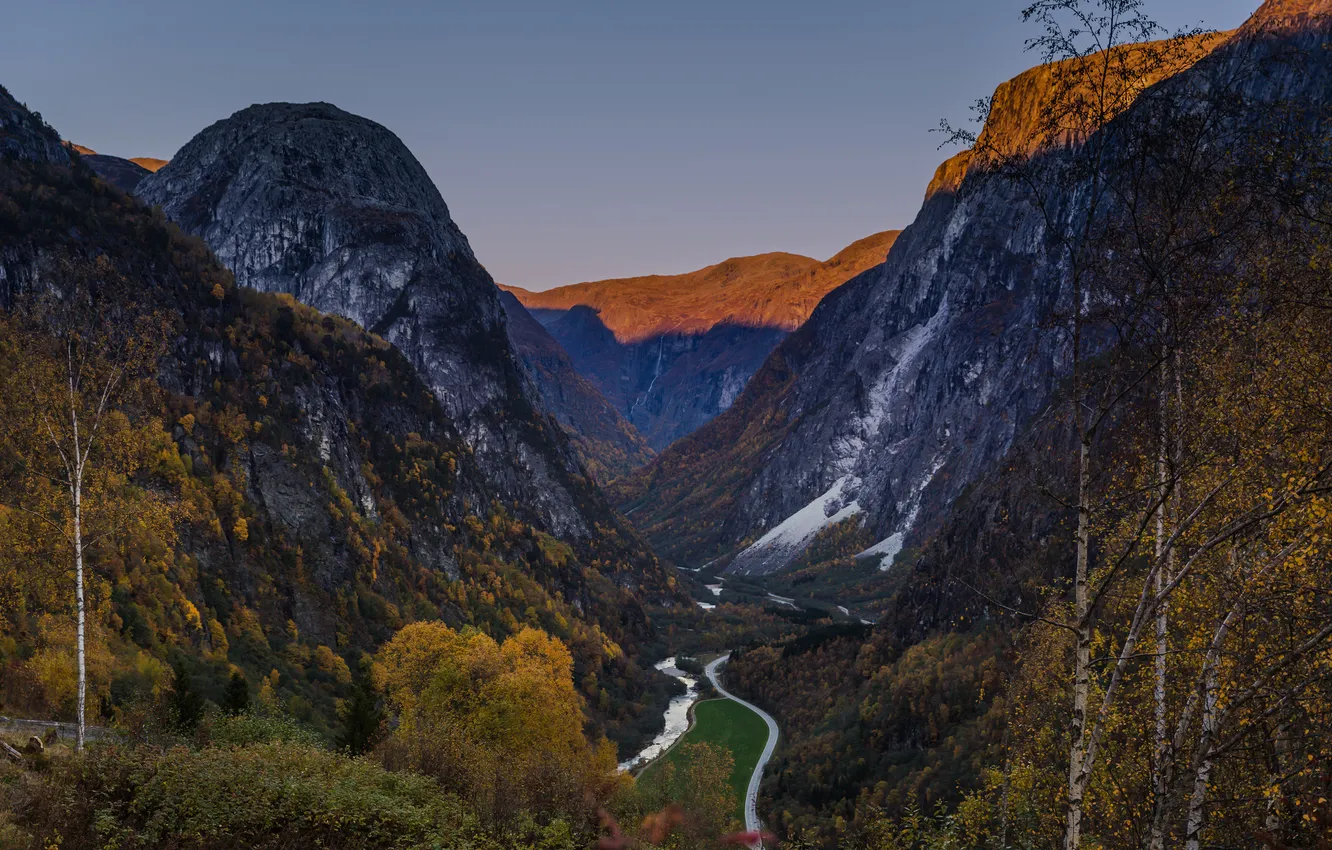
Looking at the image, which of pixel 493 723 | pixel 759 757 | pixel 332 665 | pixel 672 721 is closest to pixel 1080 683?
pixel 493 723

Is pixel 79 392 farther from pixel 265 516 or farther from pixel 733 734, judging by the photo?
pixel 733 734

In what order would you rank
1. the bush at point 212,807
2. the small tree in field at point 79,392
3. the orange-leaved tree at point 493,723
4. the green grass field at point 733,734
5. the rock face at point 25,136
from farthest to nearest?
the rock face at point 25,136 → the green grass field at point 733,734 → the orange-leaved tree at point 493,723 → the small tree in field at point 79,392 → the bush at point 212,807

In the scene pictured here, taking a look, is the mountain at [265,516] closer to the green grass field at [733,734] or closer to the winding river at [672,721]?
the winding river at [672,721]

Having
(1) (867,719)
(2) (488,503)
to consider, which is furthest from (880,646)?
(2) (488,503)

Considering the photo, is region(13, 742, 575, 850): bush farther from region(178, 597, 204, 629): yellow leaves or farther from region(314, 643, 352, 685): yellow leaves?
region(314, 643, 352, 685): yellow leaves

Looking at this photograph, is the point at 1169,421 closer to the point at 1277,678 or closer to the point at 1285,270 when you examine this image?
the point at 1285,270

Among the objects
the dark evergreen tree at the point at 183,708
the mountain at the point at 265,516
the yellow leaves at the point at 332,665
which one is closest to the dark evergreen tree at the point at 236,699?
the dark evergreen tree at the point at 183,708
